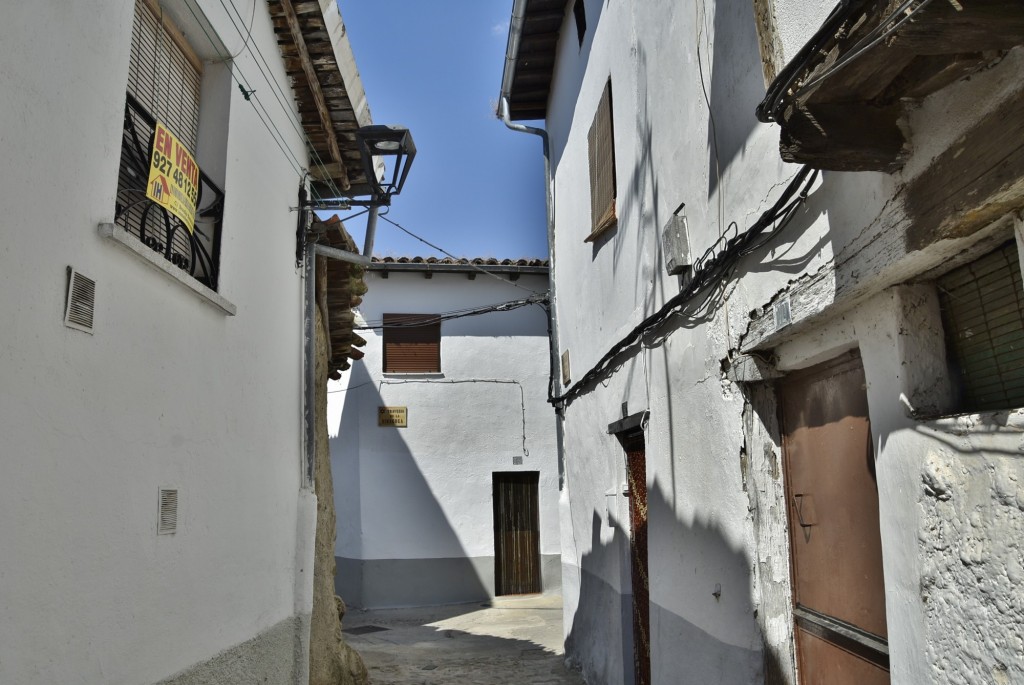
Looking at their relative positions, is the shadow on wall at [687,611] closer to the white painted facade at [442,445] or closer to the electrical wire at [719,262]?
the electrical wire at [719,262]

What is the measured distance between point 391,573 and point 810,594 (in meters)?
10.8

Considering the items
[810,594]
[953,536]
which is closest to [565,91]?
[810,594]

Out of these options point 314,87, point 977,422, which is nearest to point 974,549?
point 977,422

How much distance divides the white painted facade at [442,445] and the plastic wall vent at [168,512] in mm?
10047

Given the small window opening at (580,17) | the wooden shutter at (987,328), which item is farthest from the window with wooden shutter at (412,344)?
the wooden shutter at (987,328)

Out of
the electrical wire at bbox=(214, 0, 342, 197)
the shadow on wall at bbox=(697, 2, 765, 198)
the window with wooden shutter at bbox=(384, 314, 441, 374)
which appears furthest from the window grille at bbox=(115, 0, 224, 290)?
the window with wooden shutter at bbox=(384, 314, 441, 374)

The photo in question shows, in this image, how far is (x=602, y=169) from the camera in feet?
22.7

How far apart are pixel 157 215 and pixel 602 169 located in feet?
12.5

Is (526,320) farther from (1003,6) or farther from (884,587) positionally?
(1003,6)

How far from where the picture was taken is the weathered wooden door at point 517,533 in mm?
13977

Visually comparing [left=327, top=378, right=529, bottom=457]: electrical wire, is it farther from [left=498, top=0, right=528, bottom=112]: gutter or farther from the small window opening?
the small window opening

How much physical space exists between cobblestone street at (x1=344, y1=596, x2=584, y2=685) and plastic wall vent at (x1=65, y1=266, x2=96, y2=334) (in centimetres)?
580

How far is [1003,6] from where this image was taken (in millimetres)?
1804

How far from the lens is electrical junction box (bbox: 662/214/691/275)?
476 cm
